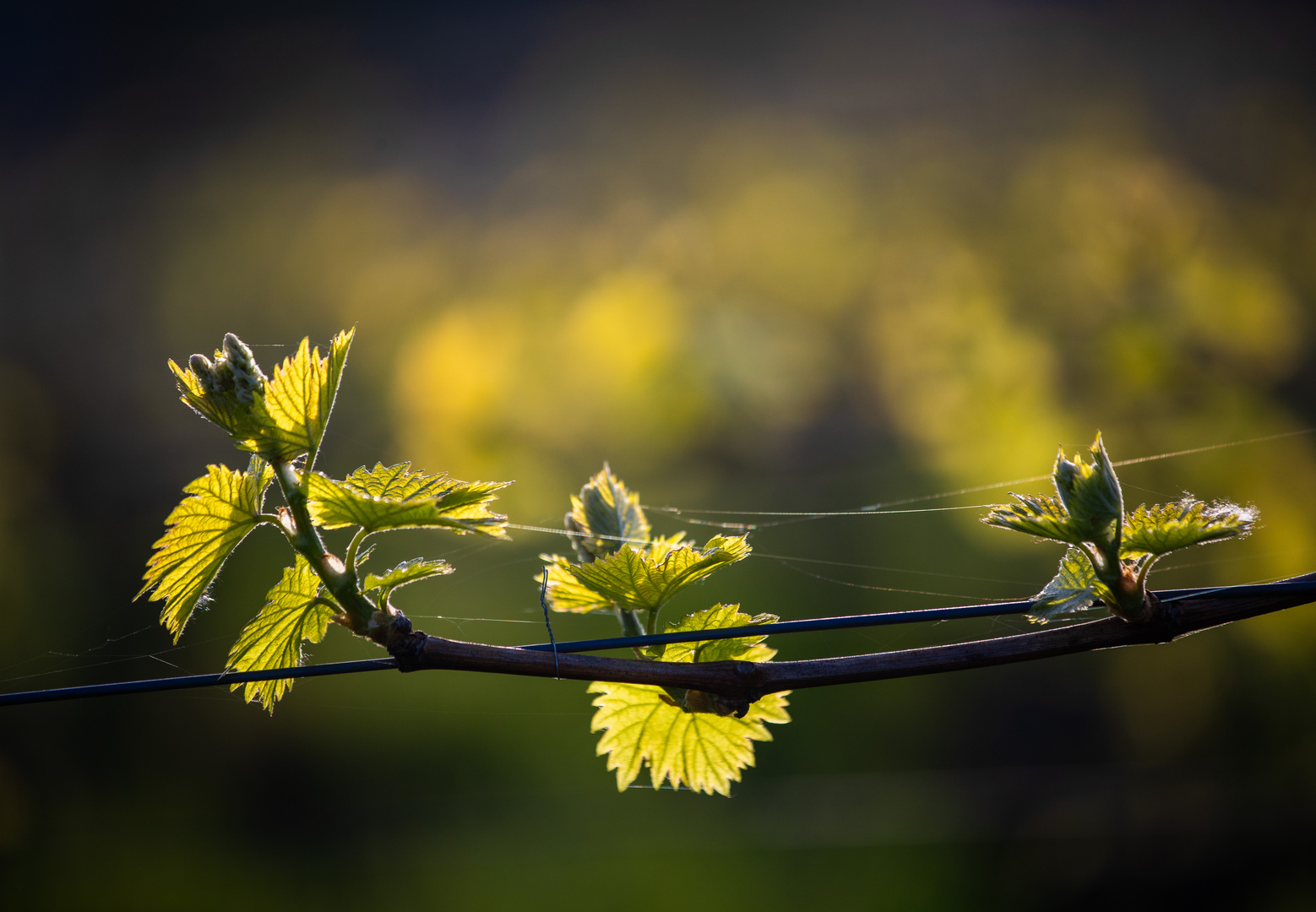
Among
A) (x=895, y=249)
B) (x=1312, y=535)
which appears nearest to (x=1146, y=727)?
(x=1312, y=535)

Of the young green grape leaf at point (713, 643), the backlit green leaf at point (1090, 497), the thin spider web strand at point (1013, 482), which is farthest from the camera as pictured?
the thin spider web strand at point (1013, 482)

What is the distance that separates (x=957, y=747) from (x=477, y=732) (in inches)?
63.9

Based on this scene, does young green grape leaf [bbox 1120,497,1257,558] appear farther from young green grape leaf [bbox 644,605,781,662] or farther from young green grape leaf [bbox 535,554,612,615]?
young green grape leaf [bbox 535,554,612,615]

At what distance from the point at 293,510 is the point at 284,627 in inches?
4.3

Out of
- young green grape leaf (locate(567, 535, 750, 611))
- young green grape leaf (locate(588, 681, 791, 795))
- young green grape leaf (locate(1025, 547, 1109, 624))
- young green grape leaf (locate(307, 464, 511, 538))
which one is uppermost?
young green grape leaf (locate(307, 464, 511, 538))

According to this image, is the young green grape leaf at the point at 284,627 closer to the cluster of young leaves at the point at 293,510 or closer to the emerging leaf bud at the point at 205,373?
the cluster of young leaves at the point at 293,510

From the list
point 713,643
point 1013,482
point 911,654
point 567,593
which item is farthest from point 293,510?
point 1013,482

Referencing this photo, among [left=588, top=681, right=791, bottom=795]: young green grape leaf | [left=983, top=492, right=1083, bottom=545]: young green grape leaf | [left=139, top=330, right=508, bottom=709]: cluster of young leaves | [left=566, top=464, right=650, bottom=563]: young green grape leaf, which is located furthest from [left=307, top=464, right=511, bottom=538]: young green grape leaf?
[left=983, top=492, right=1083, bottom=545]: young green grape leaf

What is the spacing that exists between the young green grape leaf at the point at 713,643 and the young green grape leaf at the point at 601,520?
0.08 m

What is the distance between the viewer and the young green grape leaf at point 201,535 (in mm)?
570

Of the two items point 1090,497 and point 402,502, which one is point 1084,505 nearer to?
point 1090,497

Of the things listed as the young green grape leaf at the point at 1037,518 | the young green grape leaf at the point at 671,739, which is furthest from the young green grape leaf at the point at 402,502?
the young green grape leaf at the point at 1037,518

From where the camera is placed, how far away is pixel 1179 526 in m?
0.51

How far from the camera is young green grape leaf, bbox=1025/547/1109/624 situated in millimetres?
510
